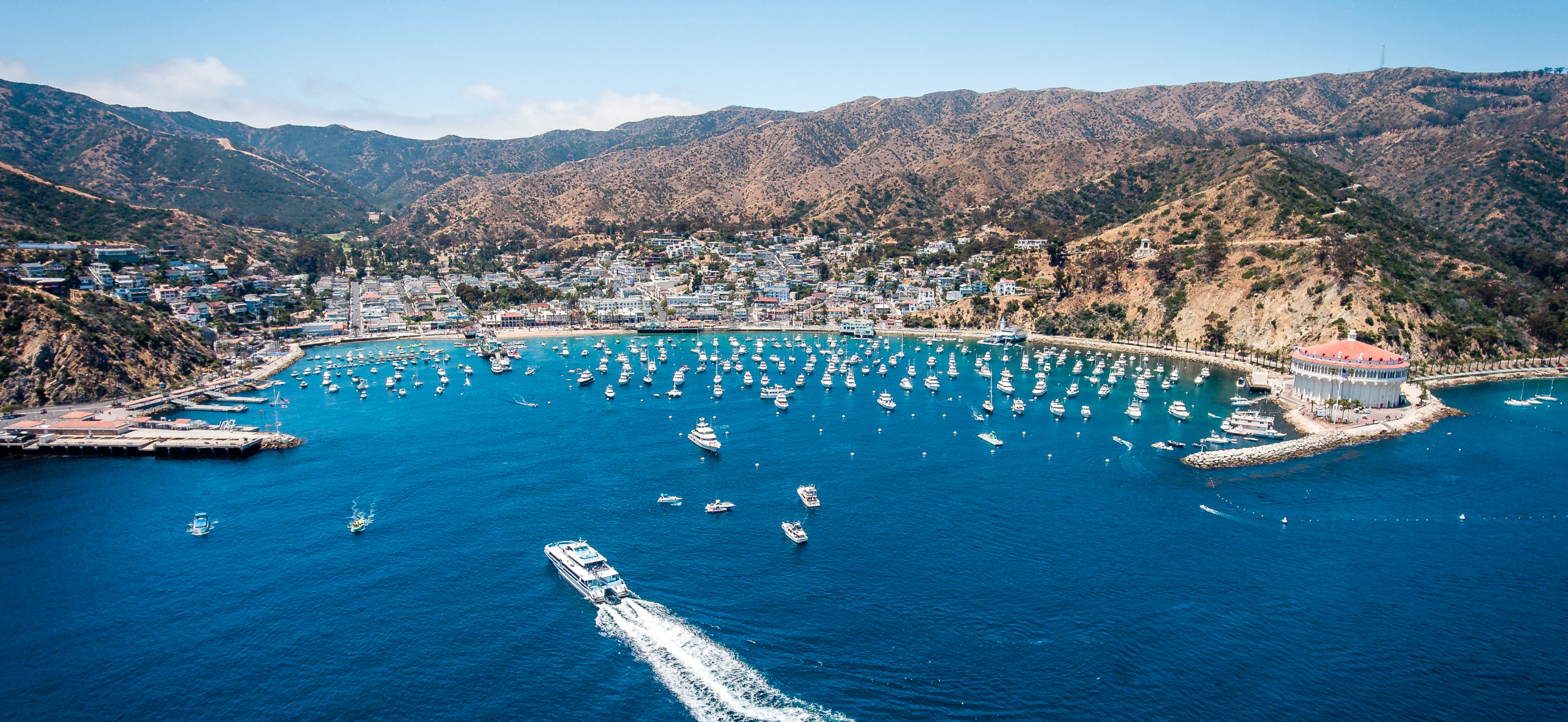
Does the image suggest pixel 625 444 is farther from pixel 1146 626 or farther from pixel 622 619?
pixel 1146 626

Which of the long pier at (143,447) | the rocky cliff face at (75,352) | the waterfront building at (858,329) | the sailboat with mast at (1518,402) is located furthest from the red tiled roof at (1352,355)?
the rocky cliff face at (75,352)

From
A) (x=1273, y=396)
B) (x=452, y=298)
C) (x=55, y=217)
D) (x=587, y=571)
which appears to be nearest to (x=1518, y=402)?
(x=1273, y=396)

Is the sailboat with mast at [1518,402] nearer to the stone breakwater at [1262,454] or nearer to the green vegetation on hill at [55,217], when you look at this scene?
the stone breakwater at [1262,454]

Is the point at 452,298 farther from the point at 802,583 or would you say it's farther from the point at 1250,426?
the point at 802,583

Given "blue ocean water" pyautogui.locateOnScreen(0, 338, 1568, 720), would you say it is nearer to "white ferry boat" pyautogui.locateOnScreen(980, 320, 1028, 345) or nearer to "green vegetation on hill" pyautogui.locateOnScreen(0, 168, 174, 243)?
"white ferry boat" pyautogui.locateOnScreen(980, 320, 1028, 345)

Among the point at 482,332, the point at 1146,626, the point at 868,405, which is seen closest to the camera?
the point at 1146,626

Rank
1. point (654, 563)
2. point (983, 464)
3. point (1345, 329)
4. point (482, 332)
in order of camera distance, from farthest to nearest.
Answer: point (482, 332) < point (1345, 329) < point (983, 464) < point (654, 563)

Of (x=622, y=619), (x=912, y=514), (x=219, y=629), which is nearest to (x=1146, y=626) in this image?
(x=912, y=514)
